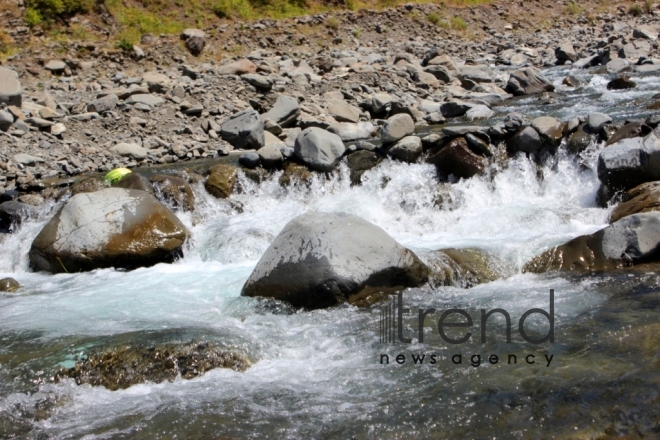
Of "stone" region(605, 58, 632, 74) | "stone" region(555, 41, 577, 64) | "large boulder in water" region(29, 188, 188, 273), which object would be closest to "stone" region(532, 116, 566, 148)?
"large boulder in water" region(29, 188, 188, 273)

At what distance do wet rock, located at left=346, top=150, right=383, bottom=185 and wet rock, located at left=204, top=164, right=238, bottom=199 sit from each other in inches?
70.4

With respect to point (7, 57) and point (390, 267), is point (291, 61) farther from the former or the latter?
point (390, 267)

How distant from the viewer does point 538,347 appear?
4.66 meters

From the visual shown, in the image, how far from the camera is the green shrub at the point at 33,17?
Result: 18672 mm

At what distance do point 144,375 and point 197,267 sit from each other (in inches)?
135

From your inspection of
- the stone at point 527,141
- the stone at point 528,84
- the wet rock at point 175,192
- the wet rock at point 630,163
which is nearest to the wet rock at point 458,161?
the stone at point 527,141

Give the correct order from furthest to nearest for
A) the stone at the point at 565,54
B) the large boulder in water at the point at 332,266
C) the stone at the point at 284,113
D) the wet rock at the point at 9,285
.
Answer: the stone at the point at 565,54 < the stone at the point at 284,113 < the wet rock at the point at 9,285 < the large boulder in water at the point at 332,266

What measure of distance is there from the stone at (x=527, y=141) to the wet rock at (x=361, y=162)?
197 centimetres

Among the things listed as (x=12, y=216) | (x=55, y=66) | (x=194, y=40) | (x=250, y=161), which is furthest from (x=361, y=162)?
(x=194, y=40)

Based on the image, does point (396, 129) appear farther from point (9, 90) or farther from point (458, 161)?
Result: point (9, 90)

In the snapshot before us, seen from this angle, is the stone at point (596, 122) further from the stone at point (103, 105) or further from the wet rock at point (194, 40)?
the wet rock at point (194, 40)

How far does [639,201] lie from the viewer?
7438 mm

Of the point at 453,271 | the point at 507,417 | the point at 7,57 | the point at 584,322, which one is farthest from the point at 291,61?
the point at 507,417

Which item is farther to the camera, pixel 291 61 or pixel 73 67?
pixel 291 61
